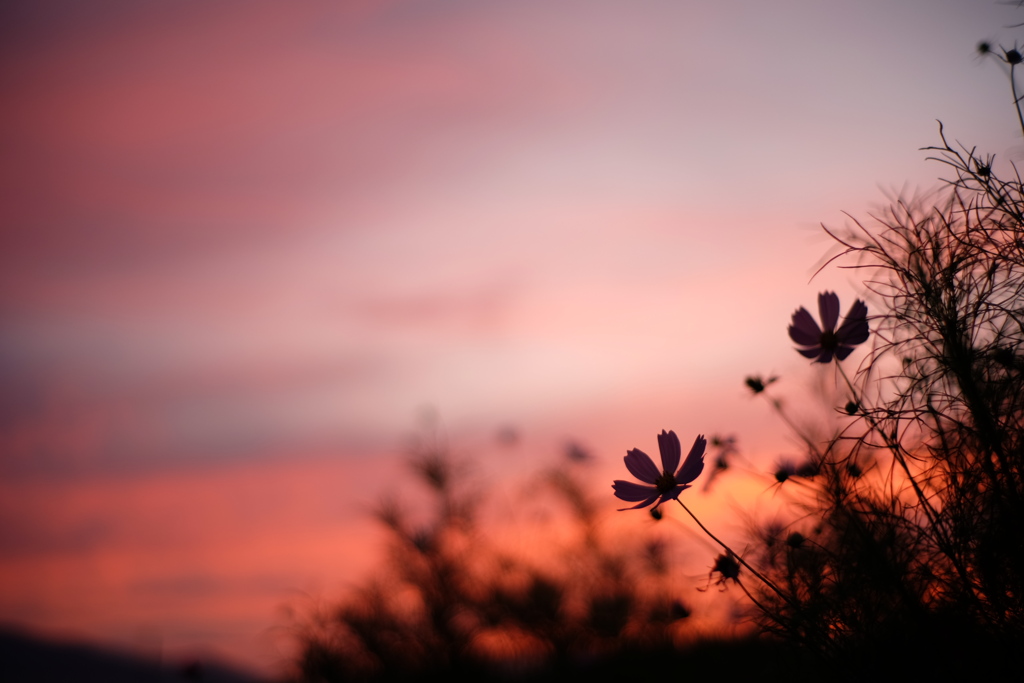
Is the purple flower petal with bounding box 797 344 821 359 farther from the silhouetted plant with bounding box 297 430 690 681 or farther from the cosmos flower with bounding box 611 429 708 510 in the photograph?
the silhouetted plant with bounding box 297 430 690 681

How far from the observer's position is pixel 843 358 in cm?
129

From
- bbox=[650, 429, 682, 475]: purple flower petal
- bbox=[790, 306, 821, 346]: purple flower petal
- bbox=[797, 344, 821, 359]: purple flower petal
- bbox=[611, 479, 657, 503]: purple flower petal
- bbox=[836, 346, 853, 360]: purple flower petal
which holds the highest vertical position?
bbox=[790, 306, 821, 346]: purple flower petal

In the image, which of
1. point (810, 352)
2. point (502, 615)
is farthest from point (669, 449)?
point (502, 615)

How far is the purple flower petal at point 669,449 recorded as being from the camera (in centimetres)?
130

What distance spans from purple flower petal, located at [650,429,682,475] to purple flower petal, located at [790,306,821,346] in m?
0.31

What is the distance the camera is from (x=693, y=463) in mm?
1238

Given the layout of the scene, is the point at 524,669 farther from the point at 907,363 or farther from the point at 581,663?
the point at 907,363

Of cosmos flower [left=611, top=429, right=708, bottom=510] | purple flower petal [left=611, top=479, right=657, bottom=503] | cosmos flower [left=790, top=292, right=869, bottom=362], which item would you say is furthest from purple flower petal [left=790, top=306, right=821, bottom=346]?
purple flower petal [left=611, top=479, right=657, bottom=503]

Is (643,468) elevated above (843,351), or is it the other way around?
(843,351)

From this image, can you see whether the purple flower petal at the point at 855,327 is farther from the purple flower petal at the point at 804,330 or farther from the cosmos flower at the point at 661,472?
the cosmos flower at the point at 661,472

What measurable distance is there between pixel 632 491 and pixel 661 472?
66 mm

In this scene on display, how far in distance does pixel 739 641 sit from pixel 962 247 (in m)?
1.75

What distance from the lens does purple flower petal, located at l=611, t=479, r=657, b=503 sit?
1.30 m

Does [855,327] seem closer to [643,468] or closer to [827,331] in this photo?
[827,331]
